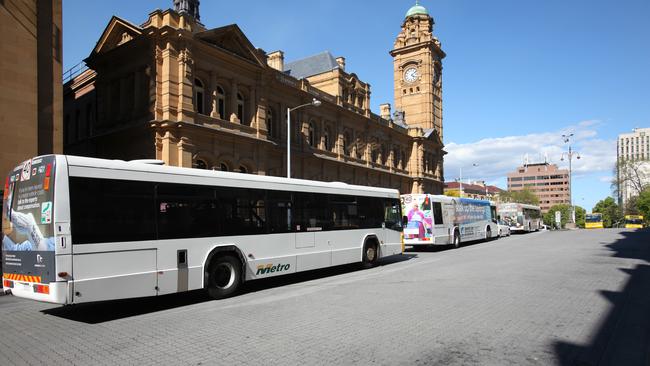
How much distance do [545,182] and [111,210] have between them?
175190mm

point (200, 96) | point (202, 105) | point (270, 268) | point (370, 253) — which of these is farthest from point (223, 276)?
point (200, 96)

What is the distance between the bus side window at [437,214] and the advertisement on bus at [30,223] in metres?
17.8

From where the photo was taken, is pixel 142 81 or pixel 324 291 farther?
pixel 142 81

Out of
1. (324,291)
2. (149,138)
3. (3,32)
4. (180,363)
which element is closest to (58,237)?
(180,363)

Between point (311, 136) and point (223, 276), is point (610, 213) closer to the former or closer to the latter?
point (311, 136)

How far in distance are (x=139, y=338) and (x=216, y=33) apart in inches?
889

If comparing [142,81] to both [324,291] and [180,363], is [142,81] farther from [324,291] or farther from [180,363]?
[180,363]

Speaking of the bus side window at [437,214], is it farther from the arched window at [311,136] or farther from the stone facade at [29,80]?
the arched window at [311,136]

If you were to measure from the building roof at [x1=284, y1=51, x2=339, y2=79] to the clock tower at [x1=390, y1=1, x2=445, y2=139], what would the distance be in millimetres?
23761

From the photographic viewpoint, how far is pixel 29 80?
55.1ft

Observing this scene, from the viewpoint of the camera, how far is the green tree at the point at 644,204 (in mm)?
84500

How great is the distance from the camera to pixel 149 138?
24859mm

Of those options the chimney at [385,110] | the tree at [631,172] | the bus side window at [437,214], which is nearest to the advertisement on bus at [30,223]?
the bus side window at [437,214]

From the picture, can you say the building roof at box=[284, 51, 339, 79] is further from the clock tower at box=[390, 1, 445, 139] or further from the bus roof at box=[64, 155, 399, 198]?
the bus roof at box=[64, 155, 399, 198]
